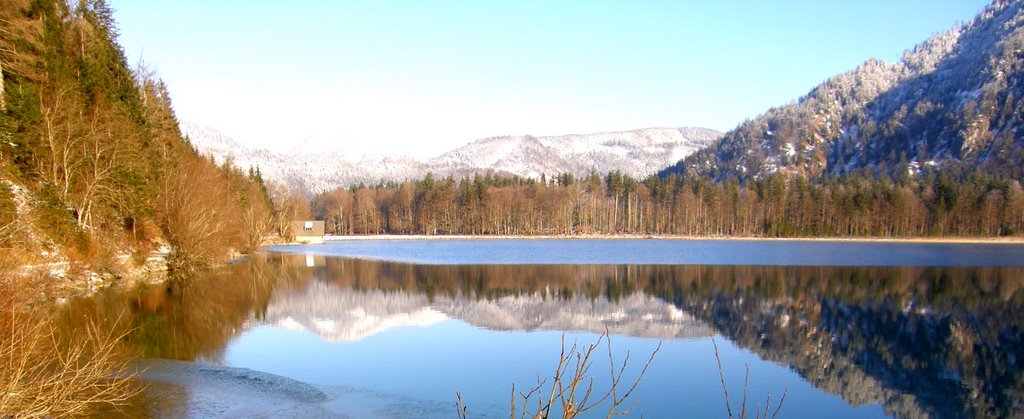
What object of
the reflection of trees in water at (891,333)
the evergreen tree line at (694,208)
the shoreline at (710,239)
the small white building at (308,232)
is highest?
the evergreen tree line at (694,208)

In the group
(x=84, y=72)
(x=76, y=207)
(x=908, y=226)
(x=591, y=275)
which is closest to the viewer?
(x=76, y=207)

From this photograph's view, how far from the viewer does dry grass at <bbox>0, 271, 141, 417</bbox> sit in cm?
614

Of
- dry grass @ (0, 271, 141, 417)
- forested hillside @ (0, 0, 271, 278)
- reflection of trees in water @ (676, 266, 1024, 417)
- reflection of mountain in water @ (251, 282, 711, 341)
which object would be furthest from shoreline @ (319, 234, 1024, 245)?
dry grass @ (0, 271, 141, 417)

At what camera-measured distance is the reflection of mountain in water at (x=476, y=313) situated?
878 inches

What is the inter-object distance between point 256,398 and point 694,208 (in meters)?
106

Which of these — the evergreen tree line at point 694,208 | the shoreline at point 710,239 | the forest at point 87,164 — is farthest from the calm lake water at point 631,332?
the evergreen tree line at point 694,208

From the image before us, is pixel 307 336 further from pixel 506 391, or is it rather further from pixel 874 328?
pixel 874 328

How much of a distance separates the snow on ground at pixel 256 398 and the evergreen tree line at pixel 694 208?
99.4m

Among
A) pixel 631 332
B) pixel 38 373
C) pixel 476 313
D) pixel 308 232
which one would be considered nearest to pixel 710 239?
pixel 308 232

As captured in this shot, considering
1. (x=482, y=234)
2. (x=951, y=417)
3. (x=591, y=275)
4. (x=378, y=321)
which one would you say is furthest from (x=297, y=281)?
(x=482, y=234)

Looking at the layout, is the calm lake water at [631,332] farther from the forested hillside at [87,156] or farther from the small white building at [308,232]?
the small white building at [308,232]

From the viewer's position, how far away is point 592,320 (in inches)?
938

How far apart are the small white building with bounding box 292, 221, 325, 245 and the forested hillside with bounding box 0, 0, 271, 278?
51290mm

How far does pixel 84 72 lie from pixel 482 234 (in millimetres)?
85698
